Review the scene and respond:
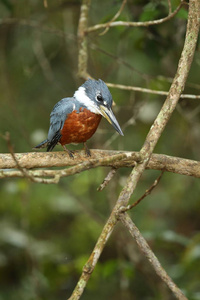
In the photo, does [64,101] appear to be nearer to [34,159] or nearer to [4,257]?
[34,159]

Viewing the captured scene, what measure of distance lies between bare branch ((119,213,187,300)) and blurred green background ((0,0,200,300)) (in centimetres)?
247

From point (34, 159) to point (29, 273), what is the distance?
286 centimetres

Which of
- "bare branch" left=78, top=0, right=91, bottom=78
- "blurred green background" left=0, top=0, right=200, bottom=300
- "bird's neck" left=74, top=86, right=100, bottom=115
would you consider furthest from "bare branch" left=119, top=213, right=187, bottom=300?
"blurred green background" left=0, top=0, right=200, bottom=300

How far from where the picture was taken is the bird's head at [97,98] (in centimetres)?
365

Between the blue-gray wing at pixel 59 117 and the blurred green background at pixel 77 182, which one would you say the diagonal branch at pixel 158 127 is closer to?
the blue-gray wing at pixel 59 117

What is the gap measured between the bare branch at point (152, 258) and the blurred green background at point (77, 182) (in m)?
2.47

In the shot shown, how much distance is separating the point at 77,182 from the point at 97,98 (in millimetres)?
2915

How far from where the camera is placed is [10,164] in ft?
10.1

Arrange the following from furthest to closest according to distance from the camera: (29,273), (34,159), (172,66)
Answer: (172,66) → (29,273) → (34,159)

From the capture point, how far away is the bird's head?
365 centimetres

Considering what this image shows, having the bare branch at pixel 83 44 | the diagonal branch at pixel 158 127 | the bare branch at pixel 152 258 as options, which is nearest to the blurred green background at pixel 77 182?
the bare branch at pixel 83 44

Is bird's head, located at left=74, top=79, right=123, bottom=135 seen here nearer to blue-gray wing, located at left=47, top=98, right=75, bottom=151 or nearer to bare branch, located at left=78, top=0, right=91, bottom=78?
blue-gray wing, located at left=47, top=98, right=75, bottom=151

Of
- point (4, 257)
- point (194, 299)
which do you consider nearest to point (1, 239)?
point (4, 257)

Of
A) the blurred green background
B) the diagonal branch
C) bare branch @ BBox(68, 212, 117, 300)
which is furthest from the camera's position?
the blurred green background
